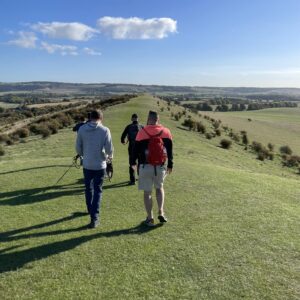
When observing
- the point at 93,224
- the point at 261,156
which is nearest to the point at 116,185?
the point at 93,224

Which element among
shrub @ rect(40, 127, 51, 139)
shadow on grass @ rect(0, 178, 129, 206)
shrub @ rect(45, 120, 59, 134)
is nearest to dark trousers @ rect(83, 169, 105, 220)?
shadow on grass @ rect(0, 178, 129, 206)

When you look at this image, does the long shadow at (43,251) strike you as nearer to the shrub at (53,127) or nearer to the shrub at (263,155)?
the shrub at (263,155)

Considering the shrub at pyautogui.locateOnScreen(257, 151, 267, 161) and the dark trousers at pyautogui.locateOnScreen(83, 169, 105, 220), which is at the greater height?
the dark trousers at pyautogui.locateOnScreen(83, 169, 105, 220)

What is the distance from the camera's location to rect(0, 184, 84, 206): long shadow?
10.8m

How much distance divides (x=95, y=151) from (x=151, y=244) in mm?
2258

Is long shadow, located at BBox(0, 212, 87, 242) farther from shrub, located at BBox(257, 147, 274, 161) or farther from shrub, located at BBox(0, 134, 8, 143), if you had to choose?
shrub, located at BBox(0, 134, 8, 143)

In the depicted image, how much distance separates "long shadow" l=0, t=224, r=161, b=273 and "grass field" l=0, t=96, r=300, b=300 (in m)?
0.02

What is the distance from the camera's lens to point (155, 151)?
814 centimetres

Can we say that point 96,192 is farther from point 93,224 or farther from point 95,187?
point 93,224

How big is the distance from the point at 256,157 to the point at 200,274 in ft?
87.1

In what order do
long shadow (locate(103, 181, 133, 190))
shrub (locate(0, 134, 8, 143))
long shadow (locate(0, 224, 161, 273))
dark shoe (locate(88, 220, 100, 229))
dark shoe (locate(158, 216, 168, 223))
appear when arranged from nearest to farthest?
1. long shadow (locate(0, 224, 161, 273))
2. dark shoe (locate(88, 220, 100, 229))
3. dark shoe (locate(158, 216, 168, 223))
4. long shadow (locate(103, 181, 133, 190))
5. shrub (locate(0, 134, 8, 143))

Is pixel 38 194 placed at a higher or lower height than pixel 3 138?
higher

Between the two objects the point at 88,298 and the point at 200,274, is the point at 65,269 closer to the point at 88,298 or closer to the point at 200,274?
the point at 88,298

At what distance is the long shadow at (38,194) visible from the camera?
10.8 meters
